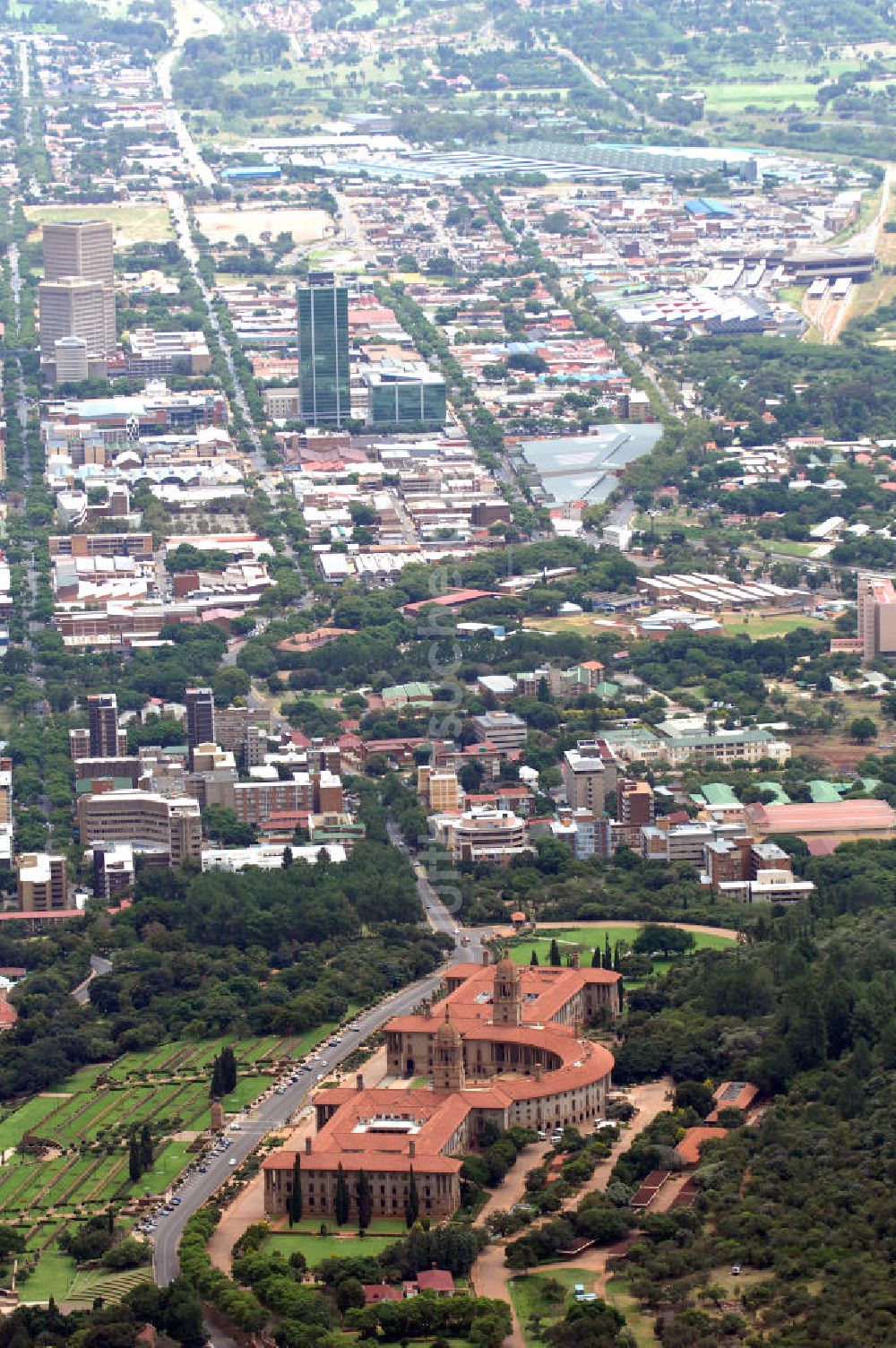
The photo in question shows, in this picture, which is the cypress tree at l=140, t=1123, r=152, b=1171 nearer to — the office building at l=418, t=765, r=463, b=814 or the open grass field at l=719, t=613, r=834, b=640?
the office building at l=418, t=765, r=463, b=814

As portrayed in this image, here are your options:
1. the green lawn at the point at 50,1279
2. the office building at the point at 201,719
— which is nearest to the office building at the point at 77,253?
the office building at the point at 201,719

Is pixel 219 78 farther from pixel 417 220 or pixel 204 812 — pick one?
pixel 204 812

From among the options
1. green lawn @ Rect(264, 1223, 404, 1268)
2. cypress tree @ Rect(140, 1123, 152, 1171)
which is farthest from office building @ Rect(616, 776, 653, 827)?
green lawn @ Rect(264, 1223, 404, 1268)

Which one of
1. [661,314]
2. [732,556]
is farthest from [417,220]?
[732,556]

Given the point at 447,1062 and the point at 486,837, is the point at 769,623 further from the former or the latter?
the point at 447,1062

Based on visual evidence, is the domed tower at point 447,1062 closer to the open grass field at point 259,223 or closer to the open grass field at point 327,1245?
the open grass field at point 327,1245
